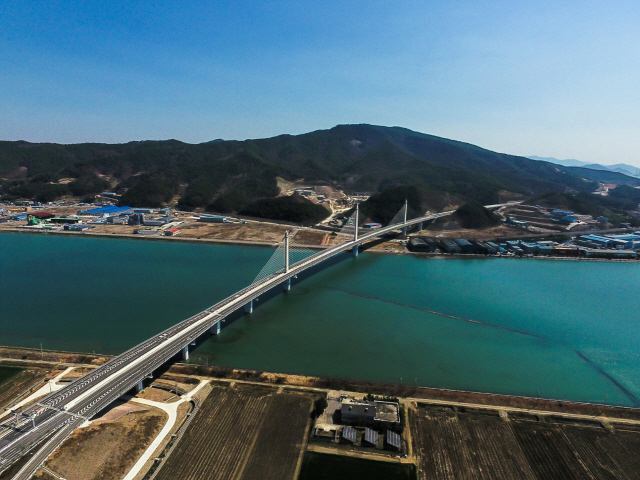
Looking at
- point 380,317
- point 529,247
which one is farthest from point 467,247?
point 380,317

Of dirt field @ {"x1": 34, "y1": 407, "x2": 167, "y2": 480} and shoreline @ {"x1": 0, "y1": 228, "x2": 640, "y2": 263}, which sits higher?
shoreline @ {"x1": 0, "y1": 228, "x2": 640, "y2": 263}

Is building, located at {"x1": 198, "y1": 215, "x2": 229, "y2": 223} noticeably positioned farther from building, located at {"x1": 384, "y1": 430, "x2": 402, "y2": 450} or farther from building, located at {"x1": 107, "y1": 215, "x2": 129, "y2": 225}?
building, located at {"x1": 384, "y1": 430, "x2": 402, "y2": 450}

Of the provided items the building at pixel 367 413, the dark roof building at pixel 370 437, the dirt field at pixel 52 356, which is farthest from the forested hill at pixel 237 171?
the dark roof building at pixel 370 437

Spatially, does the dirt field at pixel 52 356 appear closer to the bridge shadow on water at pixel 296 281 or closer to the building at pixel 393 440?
the bridge shadow on water at pixel 296 281

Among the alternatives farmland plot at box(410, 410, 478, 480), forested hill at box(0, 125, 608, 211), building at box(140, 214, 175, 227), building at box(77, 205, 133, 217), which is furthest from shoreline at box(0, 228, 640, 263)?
farmland plot at box(410, 410, 478, 480)

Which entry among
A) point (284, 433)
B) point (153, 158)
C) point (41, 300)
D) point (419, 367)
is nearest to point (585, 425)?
point (419, 367)

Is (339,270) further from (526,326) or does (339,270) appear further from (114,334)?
(114,334)
